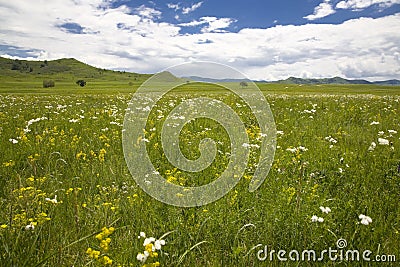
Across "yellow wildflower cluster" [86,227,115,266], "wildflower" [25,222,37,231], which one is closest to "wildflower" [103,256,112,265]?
"yellow wildflower cluster" [86,227,115,266]

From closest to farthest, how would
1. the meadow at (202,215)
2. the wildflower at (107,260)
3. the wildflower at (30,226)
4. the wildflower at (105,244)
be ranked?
the wildflower at (107,260) → the wildflower at (105,244) → the wildflower at (30,226) → the meadow at (202,215)

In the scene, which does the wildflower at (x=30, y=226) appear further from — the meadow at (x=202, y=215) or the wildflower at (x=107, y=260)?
the wildflower at (x=107, y=260)

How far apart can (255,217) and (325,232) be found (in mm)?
739

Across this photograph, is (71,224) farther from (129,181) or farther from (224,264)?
(224,264)

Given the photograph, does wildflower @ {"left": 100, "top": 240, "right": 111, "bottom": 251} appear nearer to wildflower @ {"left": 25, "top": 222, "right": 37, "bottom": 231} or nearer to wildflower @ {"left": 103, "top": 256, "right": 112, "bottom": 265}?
wildflower @ {"left": 103, "top": 256, "right": 112, "bottom": 265}

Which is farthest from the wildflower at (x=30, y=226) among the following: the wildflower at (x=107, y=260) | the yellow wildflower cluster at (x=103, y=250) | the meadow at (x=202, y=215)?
the wildflower at (x=107, y=260)

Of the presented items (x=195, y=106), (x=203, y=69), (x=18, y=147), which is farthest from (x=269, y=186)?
(x=195, y=106)

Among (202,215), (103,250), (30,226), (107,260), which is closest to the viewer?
(107,260)

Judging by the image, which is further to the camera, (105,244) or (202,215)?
(202,215)

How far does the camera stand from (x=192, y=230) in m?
3.32

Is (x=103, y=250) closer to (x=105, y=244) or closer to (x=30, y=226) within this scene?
(x=105, y=244)

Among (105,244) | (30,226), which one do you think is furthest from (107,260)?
(30,226)

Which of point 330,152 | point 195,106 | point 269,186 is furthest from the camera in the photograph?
point 195,106

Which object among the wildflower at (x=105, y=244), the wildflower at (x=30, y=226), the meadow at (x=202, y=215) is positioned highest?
the wildflower at (x=105, y=244)
